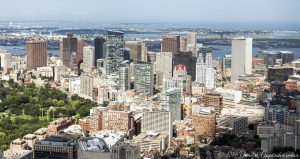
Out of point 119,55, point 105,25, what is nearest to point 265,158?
point 119,55

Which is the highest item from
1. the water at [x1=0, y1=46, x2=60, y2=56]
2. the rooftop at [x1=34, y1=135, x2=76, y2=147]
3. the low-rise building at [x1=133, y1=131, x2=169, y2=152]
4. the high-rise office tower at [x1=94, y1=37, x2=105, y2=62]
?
the high-rise office tower at [x1=94, y1=37, x2=105, y2=62]

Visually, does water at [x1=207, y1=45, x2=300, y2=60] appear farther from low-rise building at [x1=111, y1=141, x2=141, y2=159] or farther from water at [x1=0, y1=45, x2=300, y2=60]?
low-rise building at [x1=111, y1=141, x2=141, y2=159]

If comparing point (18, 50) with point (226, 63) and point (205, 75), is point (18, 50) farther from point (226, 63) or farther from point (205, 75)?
point (205, 75)

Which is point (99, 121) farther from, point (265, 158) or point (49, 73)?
point (49, 73)

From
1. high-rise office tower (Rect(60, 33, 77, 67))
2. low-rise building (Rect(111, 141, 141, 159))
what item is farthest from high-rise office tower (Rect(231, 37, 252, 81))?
low-rise building (Rect(111, 141, 141, 159))

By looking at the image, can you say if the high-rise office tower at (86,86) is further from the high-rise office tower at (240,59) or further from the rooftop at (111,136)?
the rooftop at (111,136)

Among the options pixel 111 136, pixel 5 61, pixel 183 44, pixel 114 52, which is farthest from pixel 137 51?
pixel 111 136
